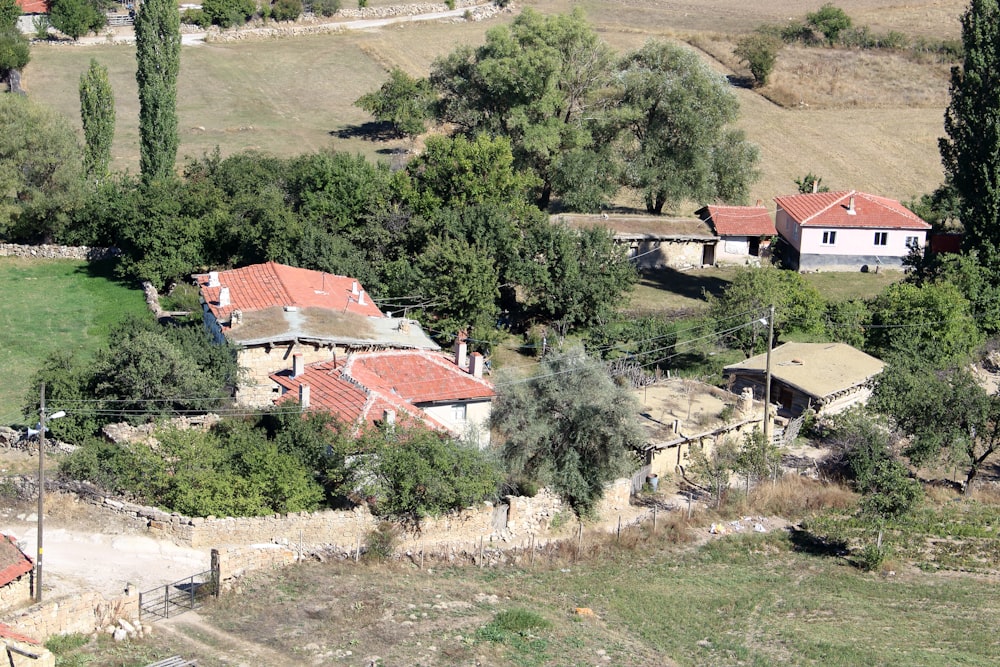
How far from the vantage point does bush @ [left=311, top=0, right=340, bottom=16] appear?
108938 millimetres

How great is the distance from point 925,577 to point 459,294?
21475 mm

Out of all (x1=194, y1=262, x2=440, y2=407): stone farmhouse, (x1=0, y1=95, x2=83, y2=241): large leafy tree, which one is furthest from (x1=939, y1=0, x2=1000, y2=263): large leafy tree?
(x1=0, y1=95, x2=83, y2=241): large leafy tree

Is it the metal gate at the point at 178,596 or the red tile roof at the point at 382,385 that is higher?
the red tile roof at the point at 382,385

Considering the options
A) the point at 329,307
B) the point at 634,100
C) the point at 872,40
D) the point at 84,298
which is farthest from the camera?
the point at 872,40

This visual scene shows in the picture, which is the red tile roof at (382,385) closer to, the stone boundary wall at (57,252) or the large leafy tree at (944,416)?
the large leafy tree at (944,416)

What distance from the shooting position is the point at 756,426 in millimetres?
43875

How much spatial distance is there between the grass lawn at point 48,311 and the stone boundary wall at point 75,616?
51.4 ft

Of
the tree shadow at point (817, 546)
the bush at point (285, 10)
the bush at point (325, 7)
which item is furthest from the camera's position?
the bush at point (325, 7)

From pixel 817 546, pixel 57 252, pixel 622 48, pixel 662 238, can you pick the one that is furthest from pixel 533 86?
pixel 817 546

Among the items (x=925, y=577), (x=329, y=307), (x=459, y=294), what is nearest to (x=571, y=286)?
(x=459, y=294)

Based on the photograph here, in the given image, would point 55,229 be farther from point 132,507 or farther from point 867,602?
point 867,602

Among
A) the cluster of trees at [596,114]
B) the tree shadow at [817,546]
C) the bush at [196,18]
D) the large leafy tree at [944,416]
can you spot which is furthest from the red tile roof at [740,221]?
the bush at [196,18]

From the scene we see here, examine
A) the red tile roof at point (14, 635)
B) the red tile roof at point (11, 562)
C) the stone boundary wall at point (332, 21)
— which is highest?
the stone boundary wall at point (332, 21)

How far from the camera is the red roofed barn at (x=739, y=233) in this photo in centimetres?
6425
